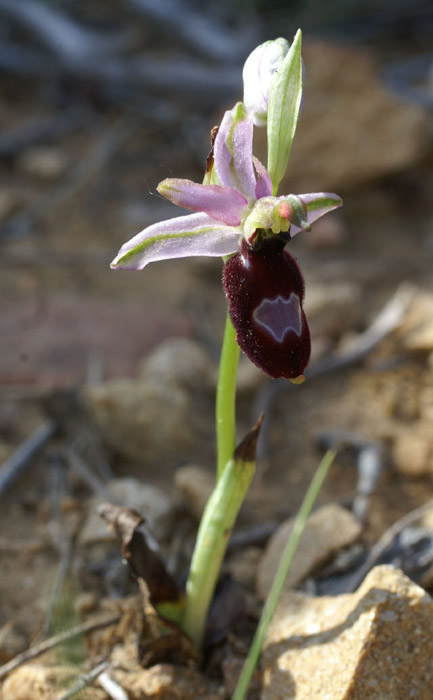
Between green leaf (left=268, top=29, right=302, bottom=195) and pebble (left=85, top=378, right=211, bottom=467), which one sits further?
pebble (left=85, top=378, right=211, bottom=467)

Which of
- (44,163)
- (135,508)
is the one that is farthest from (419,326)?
(44,163)

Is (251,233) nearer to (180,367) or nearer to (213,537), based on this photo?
(213,537)

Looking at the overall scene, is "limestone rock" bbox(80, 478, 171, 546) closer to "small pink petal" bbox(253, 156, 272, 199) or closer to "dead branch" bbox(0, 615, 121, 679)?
"dead branch" bbox(0, 615, 121, 679)

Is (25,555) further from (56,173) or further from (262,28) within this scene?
(262,28)

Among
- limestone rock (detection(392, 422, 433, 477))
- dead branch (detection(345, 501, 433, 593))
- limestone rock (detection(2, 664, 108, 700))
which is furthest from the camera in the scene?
limestone rock (detection(392, 422, 433, 477))

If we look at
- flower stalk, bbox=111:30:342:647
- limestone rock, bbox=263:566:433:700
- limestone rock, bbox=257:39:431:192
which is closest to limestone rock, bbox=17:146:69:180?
limestone rock, bbox=257:39:431:192

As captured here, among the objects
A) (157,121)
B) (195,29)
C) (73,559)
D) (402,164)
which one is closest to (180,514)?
(73,559)

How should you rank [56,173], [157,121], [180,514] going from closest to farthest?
[180,514]
[56,173]
[157,121]
